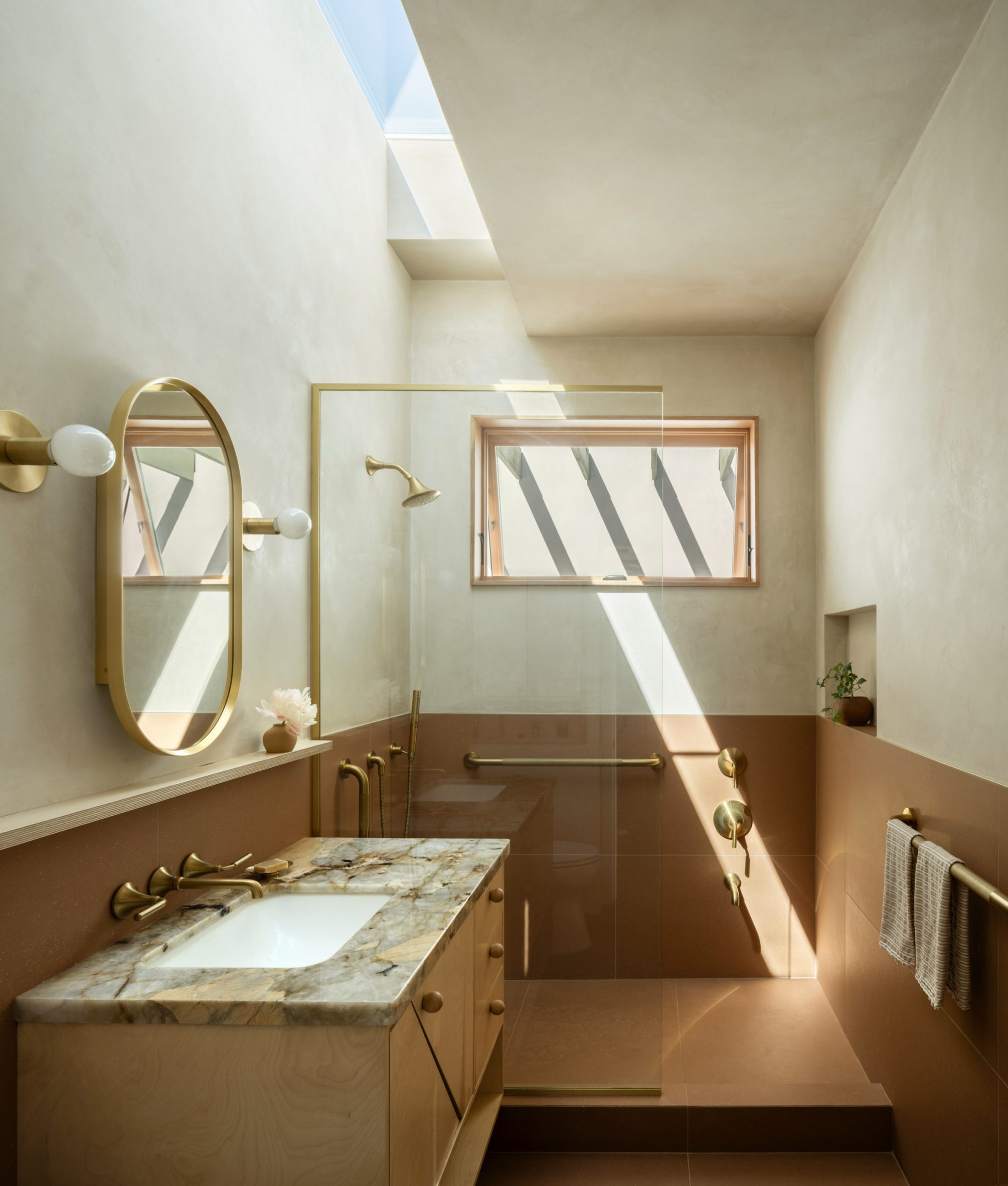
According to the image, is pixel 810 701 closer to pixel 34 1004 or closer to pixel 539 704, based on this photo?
pixel 539 704

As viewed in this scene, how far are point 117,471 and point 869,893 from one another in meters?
2.37

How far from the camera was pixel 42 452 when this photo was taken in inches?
48.4

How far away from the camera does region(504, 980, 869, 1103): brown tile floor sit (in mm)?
2504

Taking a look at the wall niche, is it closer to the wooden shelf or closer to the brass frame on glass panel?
the brass frame on glass panel

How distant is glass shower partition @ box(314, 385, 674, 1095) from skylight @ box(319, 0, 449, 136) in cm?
117

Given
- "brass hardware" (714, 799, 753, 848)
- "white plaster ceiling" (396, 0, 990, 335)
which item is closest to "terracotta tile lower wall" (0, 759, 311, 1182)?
"white plaster ceiling" (396, 0, 990, 335)

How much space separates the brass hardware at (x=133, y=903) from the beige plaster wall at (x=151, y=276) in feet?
0.63

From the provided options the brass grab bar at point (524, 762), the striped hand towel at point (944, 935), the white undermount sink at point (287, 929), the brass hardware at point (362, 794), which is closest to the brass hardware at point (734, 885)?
the brass grab bar at point (524, 762)

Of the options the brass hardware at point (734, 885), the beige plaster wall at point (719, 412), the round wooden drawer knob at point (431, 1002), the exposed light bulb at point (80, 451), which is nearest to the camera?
the exposed light bulb at point (80, 451)

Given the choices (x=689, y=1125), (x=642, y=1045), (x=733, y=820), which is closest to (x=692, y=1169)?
(x=689, y=1125)

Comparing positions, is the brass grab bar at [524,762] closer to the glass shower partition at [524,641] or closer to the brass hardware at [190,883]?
the glass shower partition at [524,641]

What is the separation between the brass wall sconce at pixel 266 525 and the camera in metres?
1.99

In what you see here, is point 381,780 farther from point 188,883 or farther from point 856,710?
point 856,710

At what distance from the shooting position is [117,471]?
1475 millimetres
